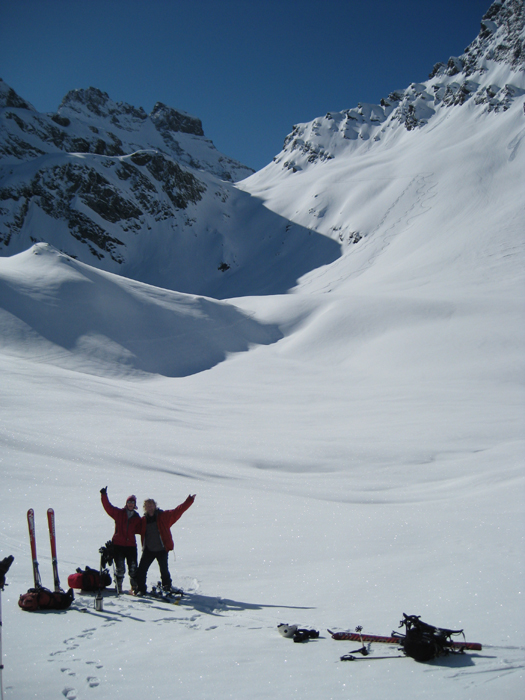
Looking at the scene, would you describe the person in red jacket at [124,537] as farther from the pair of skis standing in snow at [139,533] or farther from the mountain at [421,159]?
the mountain at [421,159]

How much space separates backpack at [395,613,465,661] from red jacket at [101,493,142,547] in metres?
3.62

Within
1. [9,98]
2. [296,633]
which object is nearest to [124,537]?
[296,633]

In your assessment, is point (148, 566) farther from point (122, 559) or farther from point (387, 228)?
point (387, 228)

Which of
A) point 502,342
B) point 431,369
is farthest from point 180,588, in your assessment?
point 502,342

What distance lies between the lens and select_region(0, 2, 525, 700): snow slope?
4133mm

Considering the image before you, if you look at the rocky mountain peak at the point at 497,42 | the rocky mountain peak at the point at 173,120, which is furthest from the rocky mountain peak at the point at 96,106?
the rocky mountain peak at the point at 497,42

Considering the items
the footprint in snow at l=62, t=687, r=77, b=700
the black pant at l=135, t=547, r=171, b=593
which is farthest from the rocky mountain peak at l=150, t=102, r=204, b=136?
the footprint in snow at l=62, t=687, r=77, b=700

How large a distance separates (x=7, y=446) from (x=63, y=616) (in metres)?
7.40

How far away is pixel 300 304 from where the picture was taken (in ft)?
127

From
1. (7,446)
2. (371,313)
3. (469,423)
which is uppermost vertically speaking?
(371,313)

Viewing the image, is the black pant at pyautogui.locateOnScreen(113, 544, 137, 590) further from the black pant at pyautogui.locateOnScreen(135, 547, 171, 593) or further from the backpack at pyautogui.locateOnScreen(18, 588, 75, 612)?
the backpack at pyautogui.locateOnScreen(18, 588, 75, 612)

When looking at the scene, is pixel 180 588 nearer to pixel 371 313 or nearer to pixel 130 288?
pixel 371 313

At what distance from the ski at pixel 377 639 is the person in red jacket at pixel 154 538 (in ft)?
8.14

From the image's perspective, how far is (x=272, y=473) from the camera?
1255 cm
